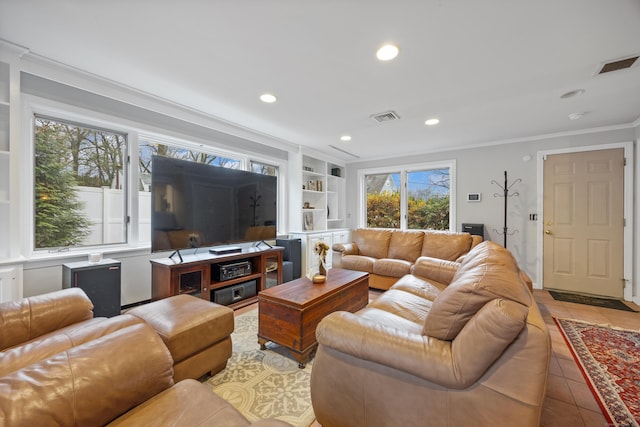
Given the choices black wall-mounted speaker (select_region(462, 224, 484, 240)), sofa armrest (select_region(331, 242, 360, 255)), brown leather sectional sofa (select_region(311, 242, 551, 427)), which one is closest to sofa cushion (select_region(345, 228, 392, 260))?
sofa armrest (select_region(331, 242, 360, 255))

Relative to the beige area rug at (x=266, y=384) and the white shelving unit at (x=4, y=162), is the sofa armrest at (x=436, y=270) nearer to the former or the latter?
the beige area rug at (x=266, y=384)

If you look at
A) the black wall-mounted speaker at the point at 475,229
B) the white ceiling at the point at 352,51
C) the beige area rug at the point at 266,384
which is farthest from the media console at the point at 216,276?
the black wall-mounted speaker at the point at 475,229

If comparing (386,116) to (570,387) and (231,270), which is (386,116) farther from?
(570,387)

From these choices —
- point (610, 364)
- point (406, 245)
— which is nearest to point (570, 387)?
point (610, 364)

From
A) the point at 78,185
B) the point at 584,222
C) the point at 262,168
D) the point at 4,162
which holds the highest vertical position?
the point at 262,168

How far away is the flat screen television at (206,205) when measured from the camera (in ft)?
8.73

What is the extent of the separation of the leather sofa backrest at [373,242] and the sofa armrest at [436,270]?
4.00 ft

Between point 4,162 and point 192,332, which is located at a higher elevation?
point 4,162

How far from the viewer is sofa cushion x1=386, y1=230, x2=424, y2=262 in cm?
391

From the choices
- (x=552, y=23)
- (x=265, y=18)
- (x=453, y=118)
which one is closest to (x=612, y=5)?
(x=552, y=23)

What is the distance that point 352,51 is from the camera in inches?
75.7

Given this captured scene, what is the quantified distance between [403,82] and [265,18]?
4.41ft

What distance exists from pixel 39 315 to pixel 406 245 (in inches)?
151

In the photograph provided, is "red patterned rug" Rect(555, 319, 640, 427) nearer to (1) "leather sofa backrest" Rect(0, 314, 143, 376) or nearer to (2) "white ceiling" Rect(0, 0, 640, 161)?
(2) "white ceiling" Rect(0, 0, 640, 161)
